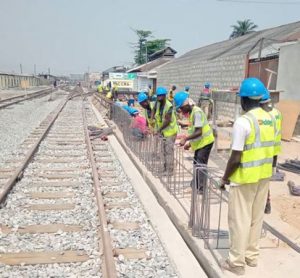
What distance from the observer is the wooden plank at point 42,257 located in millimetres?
4410

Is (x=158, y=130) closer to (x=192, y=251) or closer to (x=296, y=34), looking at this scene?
(x=192, y=251)

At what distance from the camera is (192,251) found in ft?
15.5

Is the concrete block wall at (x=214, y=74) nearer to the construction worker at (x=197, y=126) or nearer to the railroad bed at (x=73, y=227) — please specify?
the railroad bed at (x=73, y=227)

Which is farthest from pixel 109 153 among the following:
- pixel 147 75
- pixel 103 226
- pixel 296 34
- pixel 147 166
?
pixel 147 75

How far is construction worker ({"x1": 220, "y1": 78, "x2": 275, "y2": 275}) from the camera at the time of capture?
11.1 feet

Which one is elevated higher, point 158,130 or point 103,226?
point 158,130

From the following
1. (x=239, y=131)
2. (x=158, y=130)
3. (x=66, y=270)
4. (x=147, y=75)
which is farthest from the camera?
(x=147, y=75)

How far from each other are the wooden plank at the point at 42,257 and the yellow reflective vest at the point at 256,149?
2.20 m

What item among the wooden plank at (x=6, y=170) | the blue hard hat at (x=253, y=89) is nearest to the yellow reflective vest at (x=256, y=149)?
the blue hard hat at (x=253, y=89)

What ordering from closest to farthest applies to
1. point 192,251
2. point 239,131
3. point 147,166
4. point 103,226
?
point 239,131
point 192,251
point 103,226
point 147,166

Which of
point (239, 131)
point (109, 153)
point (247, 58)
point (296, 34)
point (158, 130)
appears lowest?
point (109, 153)

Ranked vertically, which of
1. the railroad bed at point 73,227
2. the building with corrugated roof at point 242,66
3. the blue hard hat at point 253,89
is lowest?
the railroad bed at point 73,227

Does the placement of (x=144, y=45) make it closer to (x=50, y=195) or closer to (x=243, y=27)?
(x=243, y=27)

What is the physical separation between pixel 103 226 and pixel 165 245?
3.04 ft
